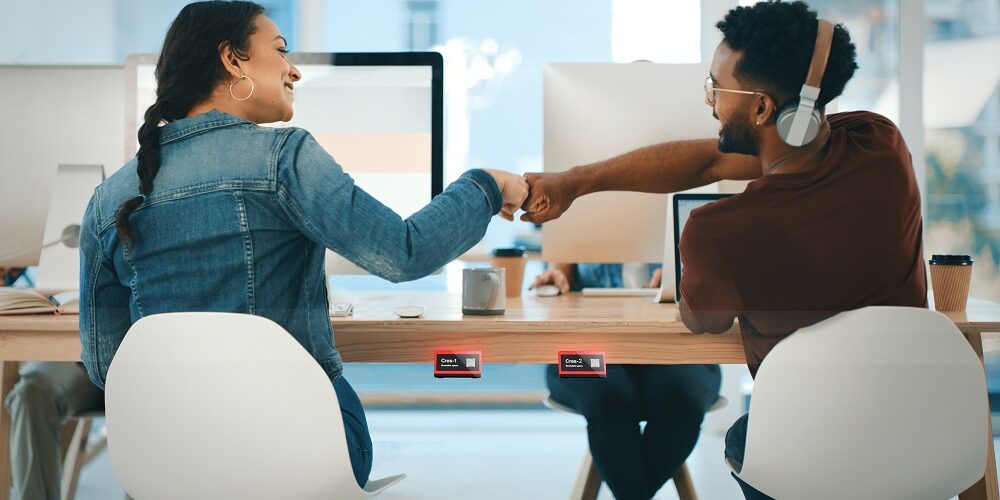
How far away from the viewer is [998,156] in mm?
1614

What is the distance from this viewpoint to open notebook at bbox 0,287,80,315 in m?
1.30

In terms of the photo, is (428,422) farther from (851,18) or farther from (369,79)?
(851,18)

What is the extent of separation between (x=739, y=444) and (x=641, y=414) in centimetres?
46

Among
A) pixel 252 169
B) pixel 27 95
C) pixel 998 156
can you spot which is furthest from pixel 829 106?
pixel 27 95

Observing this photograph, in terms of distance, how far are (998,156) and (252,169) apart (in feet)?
4.78

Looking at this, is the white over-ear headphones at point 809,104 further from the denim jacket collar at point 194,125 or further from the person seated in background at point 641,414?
the denim jacket collar at point 194,125

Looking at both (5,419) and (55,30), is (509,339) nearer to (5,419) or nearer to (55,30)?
(5,419)

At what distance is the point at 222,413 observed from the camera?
0.96m

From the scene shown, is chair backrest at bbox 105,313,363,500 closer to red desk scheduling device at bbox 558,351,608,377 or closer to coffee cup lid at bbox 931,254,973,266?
red desk scheduling device at bbox 558,351,608,377

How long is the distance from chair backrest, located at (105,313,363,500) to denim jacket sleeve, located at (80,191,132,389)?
145mm

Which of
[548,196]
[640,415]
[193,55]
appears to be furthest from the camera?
[640,415]

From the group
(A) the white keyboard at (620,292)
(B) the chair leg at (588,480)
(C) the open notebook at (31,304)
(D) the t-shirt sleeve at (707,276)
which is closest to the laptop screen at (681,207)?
(A) the white keyboard at (620,292)

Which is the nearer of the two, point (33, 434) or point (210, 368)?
point (210, 368)

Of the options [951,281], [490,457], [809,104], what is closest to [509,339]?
[809,104]
